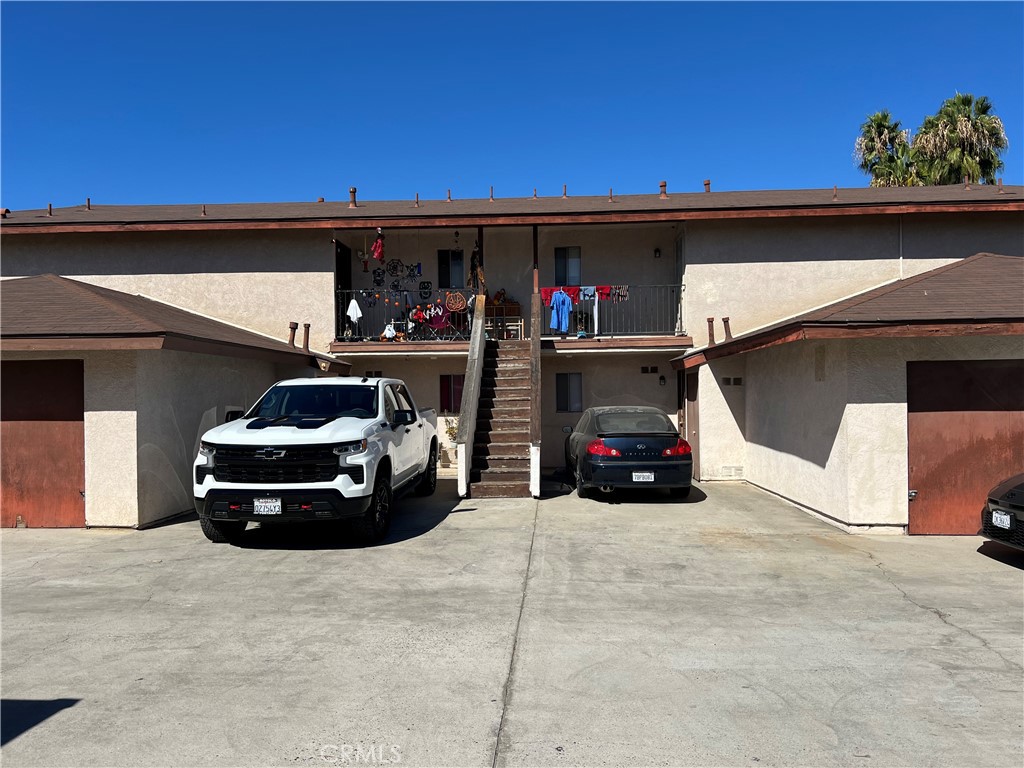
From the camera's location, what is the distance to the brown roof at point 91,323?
8555 mm

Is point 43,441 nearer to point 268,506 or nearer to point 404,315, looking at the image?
point 268,506

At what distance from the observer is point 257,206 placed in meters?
17.5

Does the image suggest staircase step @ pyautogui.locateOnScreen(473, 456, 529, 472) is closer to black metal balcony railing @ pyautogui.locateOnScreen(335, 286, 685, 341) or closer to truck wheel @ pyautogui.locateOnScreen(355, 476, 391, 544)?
truck wheel @ pyautogui.locateOnScreen(355, 476, 391, 544)

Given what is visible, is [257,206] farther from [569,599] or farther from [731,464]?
[569,599]

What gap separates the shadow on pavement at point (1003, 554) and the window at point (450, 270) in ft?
38.5

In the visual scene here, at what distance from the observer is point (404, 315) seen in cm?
1537

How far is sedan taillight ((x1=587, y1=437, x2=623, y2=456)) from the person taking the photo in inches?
414

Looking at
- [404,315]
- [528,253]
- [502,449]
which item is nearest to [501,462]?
[502,449]

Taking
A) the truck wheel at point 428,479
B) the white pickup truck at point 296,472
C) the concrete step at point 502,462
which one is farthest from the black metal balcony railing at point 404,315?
the white pickup truck at point 296,472

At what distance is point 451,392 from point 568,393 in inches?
111

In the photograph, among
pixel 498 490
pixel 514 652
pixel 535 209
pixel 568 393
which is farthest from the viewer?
pixel 535 209

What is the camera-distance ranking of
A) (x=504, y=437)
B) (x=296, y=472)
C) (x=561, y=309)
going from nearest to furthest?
(x=296, y=472), (x=504, y=437), (x=561, y=309)

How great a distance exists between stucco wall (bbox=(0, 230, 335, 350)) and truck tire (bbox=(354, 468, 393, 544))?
23.8ft

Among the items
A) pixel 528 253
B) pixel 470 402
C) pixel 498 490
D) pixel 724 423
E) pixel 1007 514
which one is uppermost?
pixel 528 253
